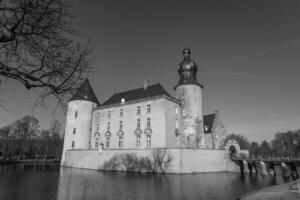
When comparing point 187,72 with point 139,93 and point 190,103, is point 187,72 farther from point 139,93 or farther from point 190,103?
point 139,93

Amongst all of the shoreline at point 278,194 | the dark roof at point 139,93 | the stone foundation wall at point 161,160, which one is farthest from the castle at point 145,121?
the shoreline at point 278,194

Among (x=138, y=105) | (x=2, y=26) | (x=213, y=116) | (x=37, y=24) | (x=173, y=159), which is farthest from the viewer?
(x=213, y=116)

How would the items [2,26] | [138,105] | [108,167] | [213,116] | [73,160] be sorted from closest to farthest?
[2,26], [108,167], [138,105], [73,160], [213,116]

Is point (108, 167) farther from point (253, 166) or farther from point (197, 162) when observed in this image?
point (253, 166)

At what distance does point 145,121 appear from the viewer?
28578mm

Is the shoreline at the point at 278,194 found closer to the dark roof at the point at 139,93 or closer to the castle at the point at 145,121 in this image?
the castle at the point at 145,121

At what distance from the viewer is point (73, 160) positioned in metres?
32.2

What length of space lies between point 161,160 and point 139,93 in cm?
1205

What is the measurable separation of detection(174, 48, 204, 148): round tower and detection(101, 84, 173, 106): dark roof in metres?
2.86

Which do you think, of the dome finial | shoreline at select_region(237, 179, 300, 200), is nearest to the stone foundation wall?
shoreline at select_region(237, 179, 300, 200)

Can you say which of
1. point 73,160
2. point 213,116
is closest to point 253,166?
point 213,116

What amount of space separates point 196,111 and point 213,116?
9.30 metres

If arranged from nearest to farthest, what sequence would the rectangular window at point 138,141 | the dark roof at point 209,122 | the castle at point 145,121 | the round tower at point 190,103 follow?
the castle at point 145,121 → the rectangular window at point 138,141 → the round tower at point 190,103 → the dark roof at point 209,122

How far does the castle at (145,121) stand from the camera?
1085 inches
